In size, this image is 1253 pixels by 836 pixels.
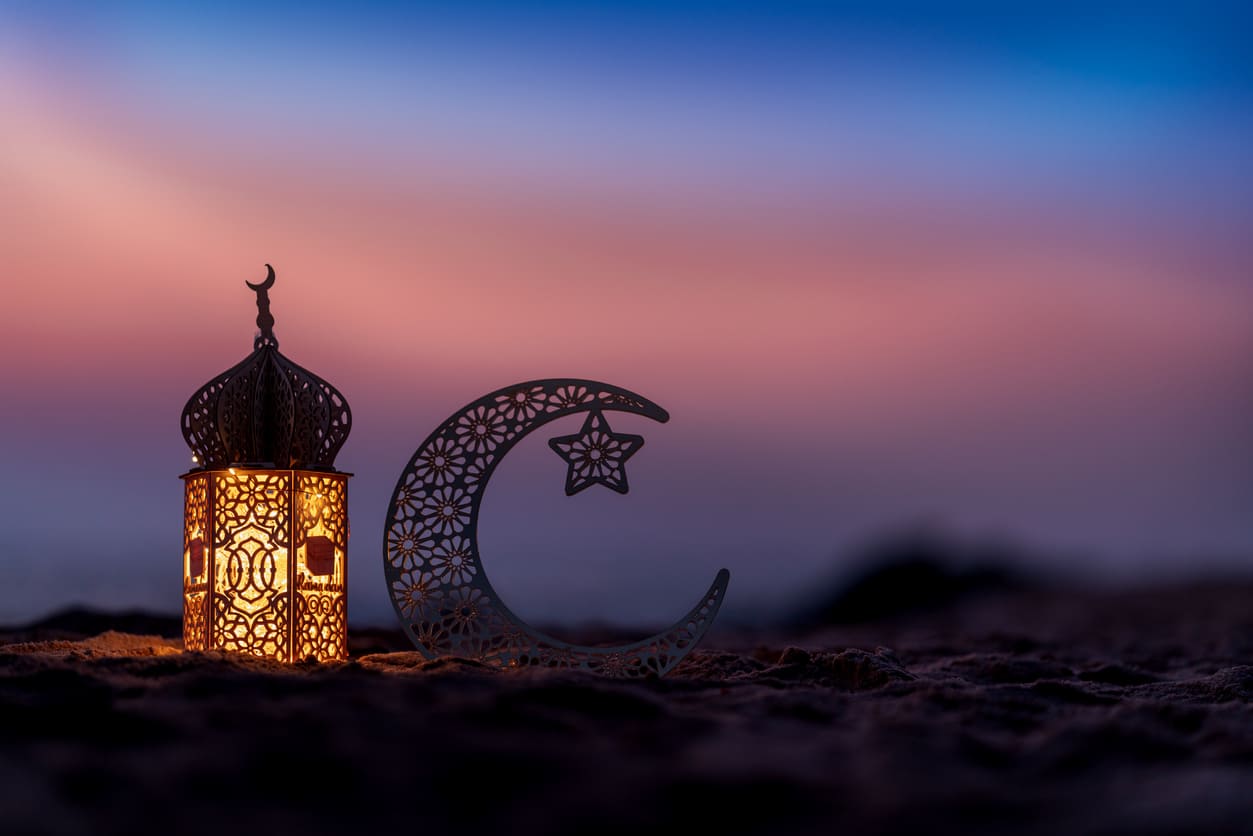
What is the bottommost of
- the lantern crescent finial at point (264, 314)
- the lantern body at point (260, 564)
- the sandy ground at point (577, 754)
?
the sandy ground at point (577, 754)

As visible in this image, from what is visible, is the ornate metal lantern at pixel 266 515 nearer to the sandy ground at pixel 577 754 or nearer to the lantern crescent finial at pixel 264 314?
the lantern crescent finial at pixel 264 314

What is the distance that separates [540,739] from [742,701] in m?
1.47

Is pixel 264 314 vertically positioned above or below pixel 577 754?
above

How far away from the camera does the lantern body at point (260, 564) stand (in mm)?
6762

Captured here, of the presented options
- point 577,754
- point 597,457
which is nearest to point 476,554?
point 597,457

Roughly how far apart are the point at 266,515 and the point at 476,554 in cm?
119

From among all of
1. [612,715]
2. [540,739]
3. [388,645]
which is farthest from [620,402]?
[388,645]

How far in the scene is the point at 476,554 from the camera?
21.7 ft

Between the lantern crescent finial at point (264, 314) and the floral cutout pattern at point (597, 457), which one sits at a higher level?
the lantern crescent finial at point (264, 314)

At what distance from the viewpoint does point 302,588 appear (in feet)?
22.5

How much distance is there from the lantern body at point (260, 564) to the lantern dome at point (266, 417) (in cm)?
18

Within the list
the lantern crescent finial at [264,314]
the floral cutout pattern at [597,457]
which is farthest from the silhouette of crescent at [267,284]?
the floral cutout pattern at [597,457]

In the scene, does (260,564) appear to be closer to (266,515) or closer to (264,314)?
(266,515)

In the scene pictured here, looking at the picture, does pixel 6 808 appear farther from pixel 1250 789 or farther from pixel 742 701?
pixel 1250 789
